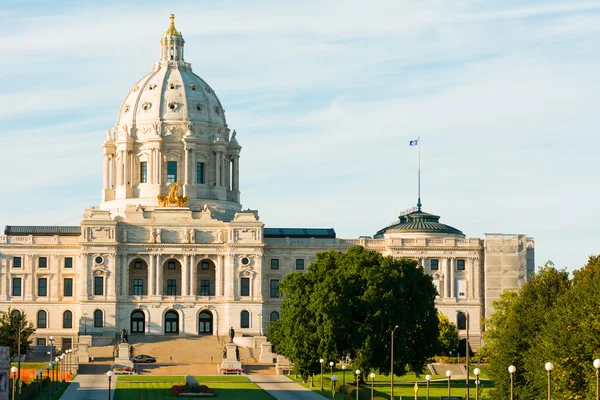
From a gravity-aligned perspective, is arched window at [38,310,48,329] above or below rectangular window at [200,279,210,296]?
below

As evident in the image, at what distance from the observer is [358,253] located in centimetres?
13775

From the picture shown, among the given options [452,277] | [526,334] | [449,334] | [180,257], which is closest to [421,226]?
[452,277]

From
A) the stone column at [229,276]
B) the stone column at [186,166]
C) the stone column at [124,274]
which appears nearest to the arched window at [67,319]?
the stone column at [124,274]

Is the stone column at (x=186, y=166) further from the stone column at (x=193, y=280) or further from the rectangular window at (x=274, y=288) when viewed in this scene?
the rectangular window at (x=274, y=288)

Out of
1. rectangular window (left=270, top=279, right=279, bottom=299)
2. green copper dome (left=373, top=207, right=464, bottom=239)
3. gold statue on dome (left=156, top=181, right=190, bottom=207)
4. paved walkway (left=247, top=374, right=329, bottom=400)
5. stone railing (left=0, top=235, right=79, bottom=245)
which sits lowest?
paved walkway (left=247, top=374, right=329, bottom=400)

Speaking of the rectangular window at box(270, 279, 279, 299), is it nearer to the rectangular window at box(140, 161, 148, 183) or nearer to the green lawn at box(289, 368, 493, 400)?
the rectangular window at box(140, 161, 148, 183)

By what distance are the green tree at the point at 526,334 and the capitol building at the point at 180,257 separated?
194ft

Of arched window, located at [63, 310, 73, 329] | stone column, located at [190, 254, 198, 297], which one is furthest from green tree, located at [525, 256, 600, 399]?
arched window, located at [63, 310, 73, 329]

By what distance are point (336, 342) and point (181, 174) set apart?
66.1 meters

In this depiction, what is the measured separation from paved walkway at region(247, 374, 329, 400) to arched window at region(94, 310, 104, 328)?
32.2 m

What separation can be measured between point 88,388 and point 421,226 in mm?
68633

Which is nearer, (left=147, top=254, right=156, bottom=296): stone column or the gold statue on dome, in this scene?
(left=147, top=254, right=156, bottom=296): stone column

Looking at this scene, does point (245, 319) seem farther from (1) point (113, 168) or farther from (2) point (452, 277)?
(1) point (113, 168)

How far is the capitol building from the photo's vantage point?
176 metres
